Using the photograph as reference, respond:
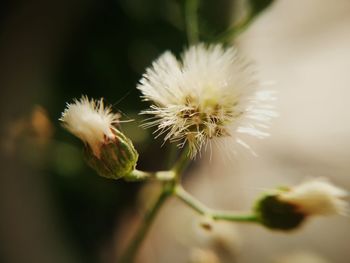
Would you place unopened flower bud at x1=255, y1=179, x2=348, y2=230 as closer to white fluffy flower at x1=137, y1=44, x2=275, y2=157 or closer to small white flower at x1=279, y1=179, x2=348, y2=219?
small white flower at x1=279, y1=179, x2=348, y2=219

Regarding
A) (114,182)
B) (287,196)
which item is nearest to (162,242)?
(114,182)

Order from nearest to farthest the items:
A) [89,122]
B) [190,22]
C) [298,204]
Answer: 1. [89,122]
2. [298,204]
3. [190,22]

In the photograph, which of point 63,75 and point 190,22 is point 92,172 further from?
point 190,22

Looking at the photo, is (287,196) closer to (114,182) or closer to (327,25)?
(114,182)

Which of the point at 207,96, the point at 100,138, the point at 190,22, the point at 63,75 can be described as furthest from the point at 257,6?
the point at 63,75

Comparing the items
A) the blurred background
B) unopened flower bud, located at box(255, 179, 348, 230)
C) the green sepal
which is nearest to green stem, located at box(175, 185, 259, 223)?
unopened flower bud, located at box(255, 179, 348, 230)

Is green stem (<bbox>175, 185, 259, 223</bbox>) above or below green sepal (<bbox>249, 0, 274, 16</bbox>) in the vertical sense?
below
